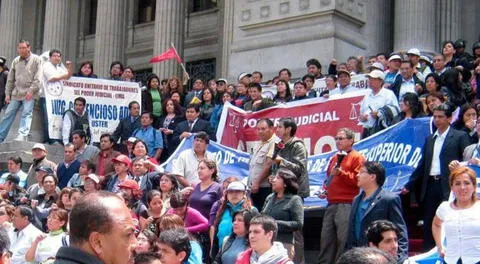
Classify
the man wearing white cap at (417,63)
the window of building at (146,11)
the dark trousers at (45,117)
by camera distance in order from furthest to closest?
the window of building at (146,11) < the dark trousers at (45,117) < the man wearing white cap at (417,63)

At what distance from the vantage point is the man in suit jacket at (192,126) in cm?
1698

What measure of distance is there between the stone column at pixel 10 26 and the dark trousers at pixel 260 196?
27.4 metres

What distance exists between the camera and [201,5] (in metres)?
39.0

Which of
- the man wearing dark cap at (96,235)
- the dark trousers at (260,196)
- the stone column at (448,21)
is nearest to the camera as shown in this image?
the man wearing dark cap at (96,235)

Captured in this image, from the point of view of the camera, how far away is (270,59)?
2534cm

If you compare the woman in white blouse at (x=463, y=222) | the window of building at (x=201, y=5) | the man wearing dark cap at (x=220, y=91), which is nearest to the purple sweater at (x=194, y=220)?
the woman in white blouse at (x=463, y=222)

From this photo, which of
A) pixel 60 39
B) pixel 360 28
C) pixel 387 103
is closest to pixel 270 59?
pixel 360 28

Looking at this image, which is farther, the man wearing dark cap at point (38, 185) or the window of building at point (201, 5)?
the window of building at point (201, 5)

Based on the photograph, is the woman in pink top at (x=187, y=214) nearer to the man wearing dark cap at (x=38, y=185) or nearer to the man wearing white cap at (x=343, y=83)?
the man wearing dark cap at (x=38, y=185)

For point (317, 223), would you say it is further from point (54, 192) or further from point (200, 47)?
point (200, 47)

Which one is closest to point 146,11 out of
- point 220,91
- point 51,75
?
point 51,75

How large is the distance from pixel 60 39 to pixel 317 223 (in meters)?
24.6

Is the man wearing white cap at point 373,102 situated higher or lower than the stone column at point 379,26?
lower

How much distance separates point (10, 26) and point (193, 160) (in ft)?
87.2
